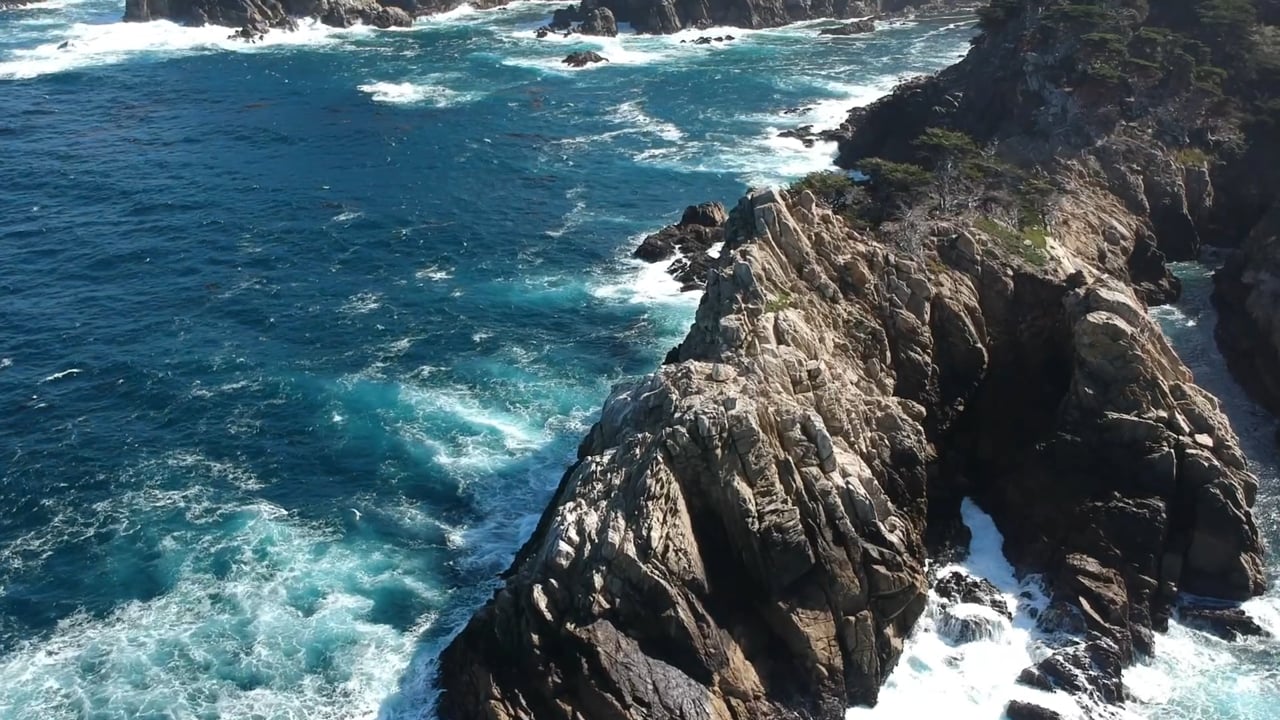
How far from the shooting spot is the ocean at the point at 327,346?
55781 mm

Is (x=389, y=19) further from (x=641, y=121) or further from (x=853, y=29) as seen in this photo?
(x=853, y=29)

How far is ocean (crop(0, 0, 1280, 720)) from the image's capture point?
183ft

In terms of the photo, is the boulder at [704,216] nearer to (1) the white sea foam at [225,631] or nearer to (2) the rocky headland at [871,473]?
(2) the rocky headland at [871,473]

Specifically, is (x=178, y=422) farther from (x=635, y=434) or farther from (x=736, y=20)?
(x=736, y=20)

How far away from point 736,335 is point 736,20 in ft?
449

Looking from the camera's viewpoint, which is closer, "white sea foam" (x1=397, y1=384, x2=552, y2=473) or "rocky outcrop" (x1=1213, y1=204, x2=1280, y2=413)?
"white sea foam" (x1=397, y1=384, x2=552, y2=473)

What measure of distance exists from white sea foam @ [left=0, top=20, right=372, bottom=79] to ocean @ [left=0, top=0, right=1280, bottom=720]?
12.5 ft

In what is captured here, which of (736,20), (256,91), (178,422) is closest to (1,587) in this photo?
(178,422)

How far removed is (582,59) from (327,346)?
305ft

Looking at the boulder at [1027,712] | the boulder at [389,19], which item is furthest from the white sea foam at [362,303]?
the boulder at [389,19]

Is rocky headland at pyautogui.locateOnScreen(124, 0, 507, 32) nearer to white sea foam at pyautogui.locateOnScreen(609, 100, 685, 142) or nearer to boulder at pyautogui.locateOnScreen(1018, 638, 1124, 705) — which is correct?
white sea foam at pyautogui.locateOnScreen(609, 100, 685, 142)

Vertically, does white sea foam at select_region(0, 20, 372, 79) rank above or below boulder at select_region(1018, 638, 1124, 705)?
above

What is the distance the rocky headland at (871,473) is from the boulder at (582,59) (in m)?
90.9

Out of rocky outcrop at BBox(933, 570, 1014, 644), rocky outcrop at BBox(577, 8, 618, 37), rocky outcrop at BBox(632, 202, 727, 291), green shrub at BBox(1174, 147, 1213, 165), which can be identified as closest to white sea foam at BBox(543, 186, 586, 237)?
rocky outcrop at BBox(632, 202, 727, 291)
